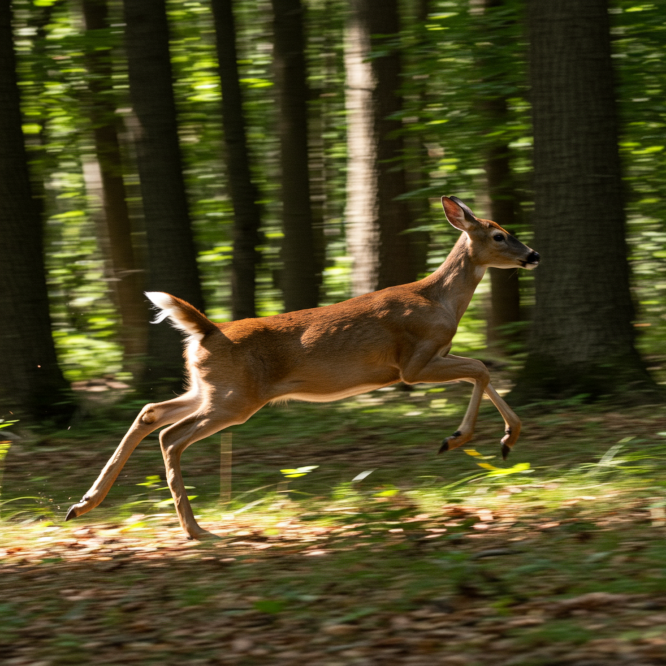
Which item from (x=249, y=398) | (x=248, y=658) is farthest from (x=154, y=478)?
(x=248, y=658)

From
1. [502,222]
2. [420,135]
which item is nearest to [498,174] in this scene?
[502,222]

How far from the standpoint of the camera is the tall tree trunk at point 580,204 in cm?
834

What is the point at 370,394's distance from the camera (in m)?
10.8

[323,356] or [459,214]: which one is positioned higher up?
[459,214]

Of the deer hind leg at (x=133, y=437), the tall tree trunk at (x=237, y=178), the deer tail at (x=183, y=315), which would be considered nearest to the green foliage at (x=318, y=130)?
the tall tree trunk at (x=237, y=178)

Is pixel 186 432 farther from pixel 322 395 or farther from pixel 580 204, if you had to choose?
pixel 580 204

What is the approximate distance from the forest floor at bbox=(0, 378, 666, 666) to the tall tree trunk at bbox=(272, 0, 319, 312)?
3299mm

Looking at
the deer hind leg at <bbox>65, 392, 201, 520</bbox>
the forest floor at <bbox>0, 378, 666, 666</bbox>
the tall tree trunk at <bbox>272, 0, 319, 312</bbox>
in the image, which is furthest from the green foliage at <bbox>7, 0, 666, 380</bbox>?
the deer hind leg at <bbox>65, 392, 201, 520</bbox>

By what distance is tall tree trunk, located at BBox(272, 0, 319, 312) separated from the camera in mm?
11133

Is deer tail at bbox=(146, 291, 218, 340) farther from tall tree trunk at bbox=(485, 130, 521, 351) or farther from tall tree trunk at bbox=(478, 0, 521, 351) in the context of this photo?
tall tree trunk at bbox=(485, 130, 521, 351)

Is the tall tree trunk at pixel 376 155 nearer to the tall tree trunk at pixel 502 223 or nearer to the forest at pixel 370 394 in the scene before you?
the forest at pixel 370 394

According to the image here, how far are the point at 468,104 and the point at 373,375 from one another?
5.49 metres

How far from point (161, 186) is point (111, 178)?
492 centimetres

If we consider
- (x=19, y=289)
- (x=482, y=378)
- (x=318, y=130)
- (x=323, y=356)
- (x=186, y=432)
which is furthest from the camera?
(x=318, y=130)
